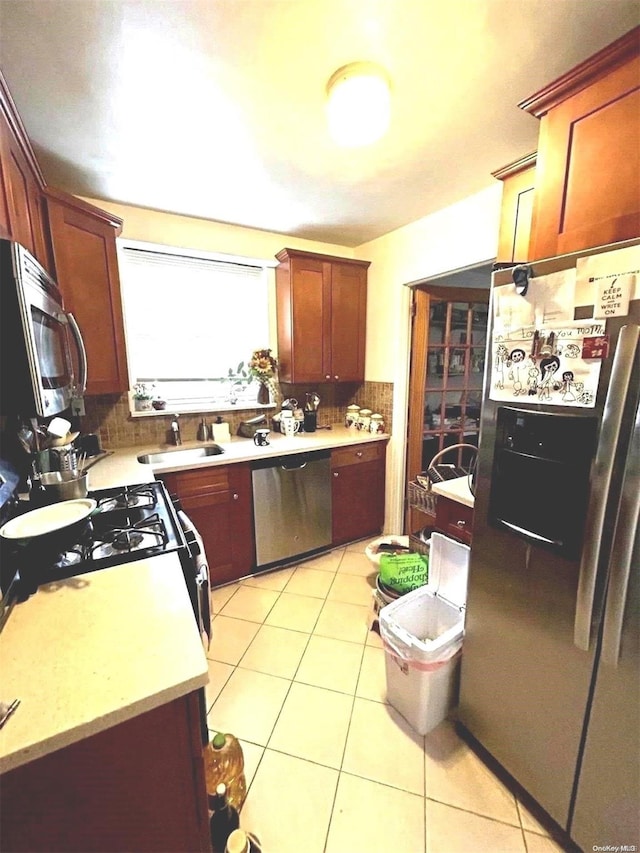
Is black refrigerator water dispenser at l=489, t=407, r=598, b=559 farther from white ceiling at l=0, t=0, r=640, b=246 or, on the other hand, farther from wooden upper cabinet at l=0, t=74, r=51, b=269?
wooden upper cabinet at l=0, t=74, r=51, b=269

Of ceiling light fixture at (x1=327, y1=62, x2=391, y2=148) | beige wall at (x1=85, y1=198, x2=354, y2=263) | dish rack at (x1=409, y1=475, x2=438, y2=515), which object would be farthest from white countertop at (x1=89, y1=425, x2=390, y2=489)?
ceiling light fixture at (x1=327, y1=62, x2=391, y2=148)

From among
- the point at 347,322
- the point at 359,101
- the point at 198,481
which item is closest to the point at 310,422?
the point at 347,322

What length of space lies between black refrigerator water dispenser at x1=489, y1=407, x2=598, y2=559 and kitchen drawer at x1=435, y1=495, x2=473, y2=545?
419mm

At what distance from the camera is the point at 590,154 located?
109 centimetres

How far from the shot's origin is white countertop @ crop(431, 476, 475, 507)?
158 cm

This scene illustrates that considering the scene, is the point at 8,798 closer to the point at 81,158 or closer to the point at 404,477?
the point at 81,158

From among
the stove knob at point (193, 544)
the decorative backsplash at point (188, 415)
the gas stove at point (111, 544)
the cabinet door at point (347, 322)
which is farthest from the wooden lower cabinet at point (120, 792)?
the cabinet door at point (347, 322)

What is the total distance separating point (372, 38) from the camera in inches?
43.2

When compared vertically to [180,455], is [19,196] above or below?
above

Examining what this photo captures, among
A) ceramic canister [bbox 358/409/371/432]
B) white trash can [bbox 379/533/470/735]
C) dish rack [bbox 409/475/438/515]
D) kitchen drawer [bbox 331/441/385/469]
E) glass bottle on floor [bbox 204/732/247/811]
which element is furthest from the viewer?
ceramic canister [bbox 358/409/371/432]

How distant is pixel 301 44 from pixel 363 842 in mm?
2572

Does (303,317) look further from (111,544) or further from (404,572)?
(111,544)

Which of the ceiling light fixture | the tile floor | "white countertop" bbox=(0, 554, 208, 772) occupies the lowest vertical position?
the tile floor

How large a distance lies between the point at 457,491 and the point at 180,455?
1.86 metres
